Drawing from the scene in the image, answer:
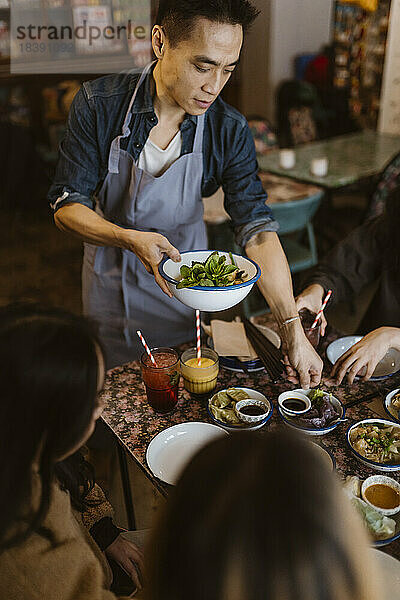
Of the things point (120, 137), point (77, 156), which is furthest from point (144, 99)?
point (77, 156)

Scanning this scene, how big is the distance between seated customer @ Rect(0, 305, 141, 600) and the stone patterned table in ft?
0.98

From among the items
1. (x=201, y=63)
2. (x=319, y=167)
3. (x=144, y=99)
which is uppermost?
(x=201, y=63)

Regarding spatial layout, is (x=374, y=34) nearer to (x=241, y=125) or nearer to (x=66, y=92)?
(x=66, y=92)

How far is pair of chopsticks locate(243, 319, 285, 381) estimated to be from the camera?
60.2 inches

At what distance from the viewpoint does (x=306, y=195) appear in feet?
10.6

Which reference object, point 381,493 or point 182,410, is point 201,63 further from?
point 381,493

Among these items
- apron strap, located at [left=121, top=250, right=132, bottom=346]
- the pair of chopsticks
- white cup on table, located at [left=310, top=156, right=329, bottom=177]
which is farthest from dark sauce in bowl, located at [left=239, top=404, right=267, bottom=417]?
white cup on table, located at [left=310, top=156, right=329, bottom=177]

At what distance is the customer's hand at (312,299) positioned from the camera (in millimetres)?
1740

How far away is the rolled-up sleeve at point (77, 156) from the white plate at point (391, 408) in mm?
978

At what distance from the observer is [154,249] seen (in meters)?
1.46

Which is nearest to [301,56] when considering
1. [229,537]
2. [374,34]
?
[374,34]

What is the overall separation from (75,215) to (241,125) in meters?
0.57

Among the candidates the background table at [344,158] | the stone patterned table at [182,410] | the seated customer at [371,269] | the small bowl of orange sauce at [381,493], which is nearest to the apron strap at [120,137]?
the stone patterned table at [182,410]

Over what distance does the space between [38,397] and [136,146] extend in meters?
1.01
